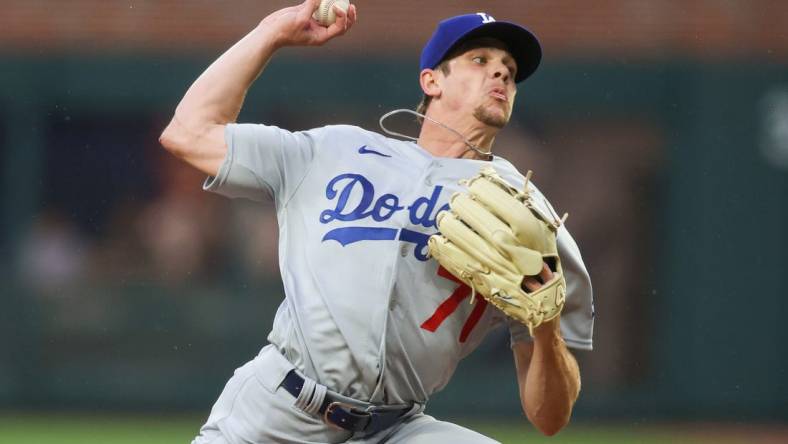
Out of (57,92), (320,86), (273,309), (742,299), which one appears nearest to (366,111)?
(320,86)

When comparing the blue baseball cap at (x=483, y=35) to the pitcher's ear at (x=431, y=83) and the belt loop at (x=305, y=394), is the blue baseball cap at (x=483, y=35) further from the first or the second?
the belt loop at (x=305, y=394)

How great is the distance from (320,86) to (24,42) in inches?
98.2

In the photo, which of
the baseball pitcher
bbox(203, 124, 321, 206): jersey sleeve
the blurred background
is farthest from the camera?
the blurred background

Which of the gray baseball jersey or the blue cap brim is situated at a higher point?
the blue cap brim

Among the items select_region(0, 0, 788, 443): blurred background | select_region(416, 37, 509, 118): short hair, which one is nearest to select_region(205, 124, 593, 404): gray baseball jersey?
select_region(416, 37, 509, 118): short hair

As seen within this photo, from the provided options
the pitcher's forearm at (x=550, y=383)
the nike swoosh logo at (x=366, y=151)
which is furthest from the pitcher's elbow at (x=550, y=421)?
the nike swoosh logo at (x=366, y=151)

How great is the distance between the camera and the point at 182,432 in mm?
9305

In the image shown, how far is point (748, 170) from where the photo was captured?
1048cm

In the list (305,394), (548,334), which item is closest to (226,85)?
(305,394)

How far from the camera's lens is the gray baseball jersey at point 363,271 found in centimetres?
372

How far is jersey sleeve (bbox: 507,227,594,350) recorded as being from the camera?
12.7 feet

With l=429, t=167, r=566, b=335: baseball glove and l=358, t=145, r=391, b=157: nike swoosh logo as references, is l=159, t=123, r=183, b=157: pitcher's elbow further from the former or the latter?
l=429, t=167, r=566, b=335: baseball glove

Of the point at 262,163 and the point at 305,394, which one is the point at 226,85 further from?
the point at 305,394

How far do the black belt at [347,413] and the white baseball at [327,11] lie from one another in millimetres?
1039
